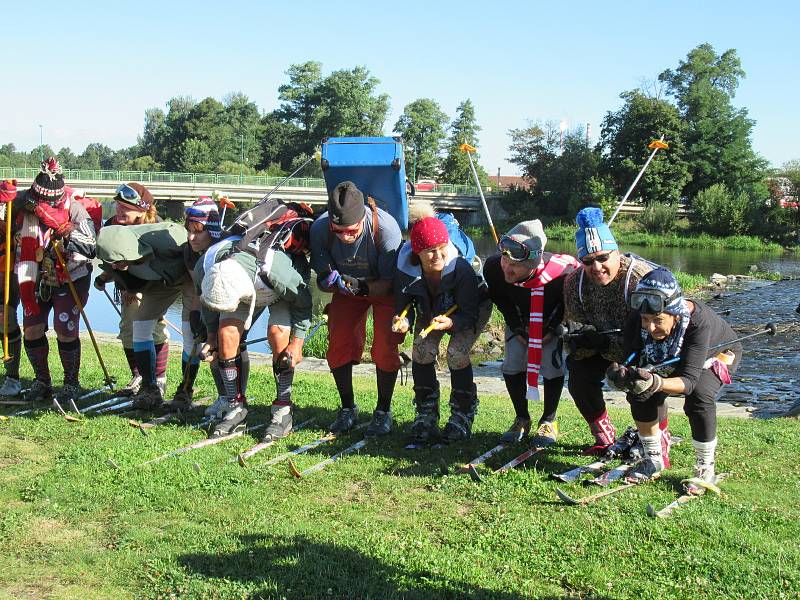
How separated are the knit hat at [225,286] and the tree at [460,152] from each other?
239 feet

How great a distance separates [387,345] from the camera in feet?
23.1

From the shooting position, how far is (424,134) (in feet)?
283

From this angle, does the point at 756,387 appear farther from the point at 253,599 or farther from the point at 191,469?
the point at 253,599

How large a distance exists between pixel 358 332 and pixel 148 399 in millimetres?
2162

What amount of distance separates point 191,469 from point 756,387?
41.5ft

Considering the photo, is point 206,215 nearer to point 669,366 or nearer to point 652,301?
point 652,301

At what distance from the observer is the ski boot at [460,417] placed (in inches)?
265

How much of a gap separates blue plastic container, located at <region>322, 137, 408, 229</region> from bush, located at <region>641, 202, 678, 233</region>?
2093 inches

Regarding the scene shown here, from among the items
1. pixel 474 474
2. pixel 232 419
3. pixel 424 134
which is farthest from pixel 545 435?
pixel 424 134

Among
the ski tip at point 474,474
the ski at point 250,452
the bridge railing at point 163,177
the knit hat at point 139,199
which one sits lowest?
the ski at point 250,452

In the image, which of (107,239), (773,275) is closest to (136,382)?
(107,239)

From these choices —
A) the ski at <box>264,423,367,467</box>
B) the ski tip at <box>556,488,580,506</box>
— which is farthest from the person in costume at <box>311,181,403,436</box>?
the ski tip at <box>556,488,580,506</box>

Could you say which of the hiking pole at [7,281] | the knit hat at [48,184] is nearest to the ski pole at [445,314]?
the knit hat at [48,184]

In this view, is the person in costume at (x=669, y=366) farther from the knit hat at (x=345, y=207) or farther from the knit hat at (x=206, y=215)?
the knit hat at (x=206, y=215)
